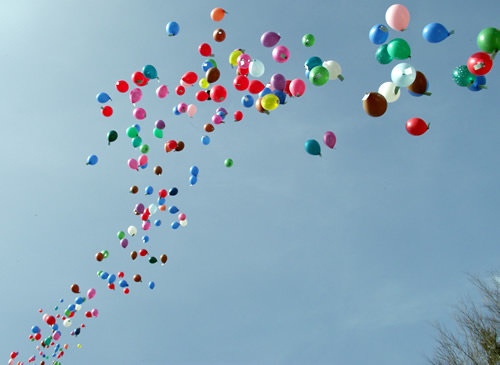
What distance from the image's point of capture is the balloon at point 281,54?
29.8 feet

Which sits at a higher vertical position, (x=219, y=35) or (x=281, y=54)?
(x=219, y=35)

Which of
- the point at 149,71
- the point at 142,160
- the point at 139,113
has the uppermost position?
the point at 149,71

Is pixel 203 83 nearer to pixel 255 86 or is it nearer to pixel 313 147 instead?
pixel 255 86

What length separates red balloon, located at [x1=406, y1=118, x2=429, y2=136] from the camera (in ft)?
25.0

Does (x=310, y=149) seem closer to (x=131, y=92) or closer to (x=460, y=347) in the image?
(x=131, y=92)

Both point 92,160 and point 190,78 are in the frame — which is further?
point 92,160

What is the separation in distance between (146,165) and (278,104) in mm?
4703

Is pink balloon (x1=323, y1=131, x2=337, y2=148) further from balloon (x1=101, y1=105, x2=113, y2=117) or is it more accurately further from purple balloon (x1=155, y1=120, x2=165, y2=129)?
balloon (x1=101, y1=105, x2=113, y2=117)

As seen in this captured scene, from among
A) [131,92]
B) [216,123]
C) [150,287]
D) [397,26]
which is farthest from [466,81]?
[150,287]

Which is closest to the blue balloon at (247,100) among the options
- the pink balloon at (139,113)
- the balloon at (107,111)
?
the pink balloon at (139,113)

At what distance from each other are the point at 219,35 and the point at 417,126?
5032 mm

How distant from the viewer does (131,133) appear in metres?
10.9

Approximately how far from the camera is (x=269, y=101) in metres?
8.57

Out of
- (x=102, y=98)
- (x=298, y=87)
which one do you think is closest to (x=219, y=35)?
(x=298, y=87)
